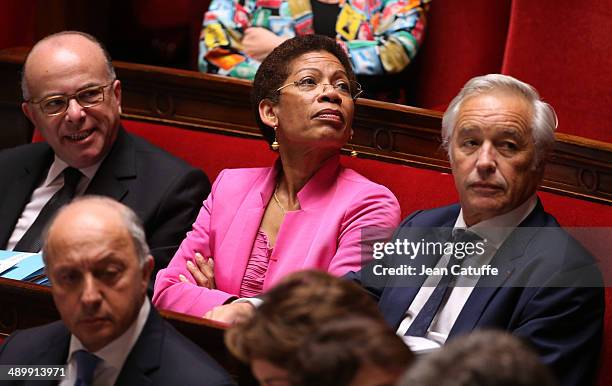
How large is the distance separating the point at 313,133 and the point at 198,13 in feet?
3.53

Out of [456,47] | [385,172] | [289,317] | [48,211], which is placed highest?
[289,317]

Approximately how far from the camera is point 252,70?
2184 millimetres

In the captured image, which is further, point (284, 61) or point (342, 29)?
point (342, 29)

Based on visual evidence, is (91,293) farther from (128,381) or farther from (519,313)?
(519,313)

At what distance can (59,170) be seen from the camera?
6.39ft

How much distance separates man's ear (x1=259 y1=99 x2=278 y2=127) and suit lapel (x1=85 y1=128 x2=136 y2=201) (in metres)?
0.26

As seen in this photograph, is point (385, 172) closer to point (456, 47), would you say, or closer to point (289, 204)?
point (289, 204)

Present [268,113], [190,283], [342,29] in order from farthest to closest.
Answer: [342,29] < [268,113] < [190,283]

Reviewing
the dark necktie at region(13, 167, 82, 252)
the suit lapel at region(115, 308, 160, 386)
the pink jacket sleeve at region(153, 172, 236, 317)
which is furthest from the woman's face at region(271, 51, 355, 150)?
the suit lapel at region(115, 308, 160, 386)

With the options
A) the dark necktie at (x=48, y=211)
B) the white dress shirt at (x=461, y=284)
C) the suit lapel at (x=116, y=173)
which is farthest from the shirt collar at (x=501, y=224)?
the dark necktie at (x=48, y=211)

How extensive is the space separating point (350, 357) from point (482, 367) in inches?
5.8

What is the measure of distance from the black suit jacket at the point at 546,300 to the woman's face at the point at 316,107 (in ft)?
1.13

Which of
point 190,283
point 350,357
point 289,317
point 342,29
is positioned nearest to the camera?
point 350,357

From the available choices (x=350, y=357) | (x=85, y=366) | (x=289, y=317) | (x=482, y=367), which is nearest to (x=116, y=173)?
(x=85, y=366)
